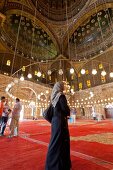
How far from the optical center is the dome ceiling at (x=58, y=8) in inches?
771

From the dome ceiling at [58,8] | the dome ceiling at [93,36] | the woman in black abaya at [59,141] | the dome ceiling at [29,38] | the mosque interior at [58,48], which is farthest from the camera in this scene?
the dome ceiling at [58,8]

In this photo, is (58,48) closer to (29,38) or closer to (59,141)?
(29,38)

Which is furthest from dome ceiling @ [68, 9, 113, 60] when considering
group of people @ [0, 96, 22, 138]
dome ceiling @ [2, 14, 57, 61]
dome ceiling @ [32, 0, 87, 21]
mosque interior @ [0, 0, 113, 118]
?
group of people @ [0, 96, 22, 138]

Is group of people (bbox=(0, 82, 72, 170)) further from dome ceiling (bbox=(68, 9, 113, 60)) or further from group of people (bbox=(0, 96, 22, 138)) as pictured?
dome ceiling (bbox=(68, 9, 113, 60))

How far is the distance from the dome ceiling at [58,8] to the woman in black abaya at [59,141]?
69.4 feet

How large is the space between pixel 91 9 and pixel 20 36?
11.4 metres

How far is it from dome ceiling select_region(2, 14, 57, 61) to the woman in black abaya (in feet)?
60.1

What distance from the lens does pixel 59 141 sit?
1.75 m

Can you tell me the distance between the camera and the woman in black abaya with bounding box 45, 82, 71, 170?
5.60 feet

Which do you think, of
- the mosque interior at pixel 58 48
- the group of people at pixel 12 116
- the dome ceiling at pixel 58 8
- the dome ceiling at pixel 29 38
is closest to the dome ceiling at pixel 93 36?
the mosque interior at pixel 58 48

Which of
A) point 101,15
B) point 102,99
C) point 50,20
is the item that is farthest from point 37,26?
point 102,99

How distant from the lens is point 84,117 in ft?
70.3

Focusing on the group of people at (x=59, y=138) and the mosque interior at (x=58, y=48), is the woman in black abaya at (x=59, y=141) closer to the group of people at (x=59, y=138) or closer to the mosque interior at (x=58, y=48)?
the group of people at (x=59, y=138)

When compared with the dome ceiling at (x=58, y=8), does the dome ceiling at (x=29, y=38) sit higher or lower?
lower
